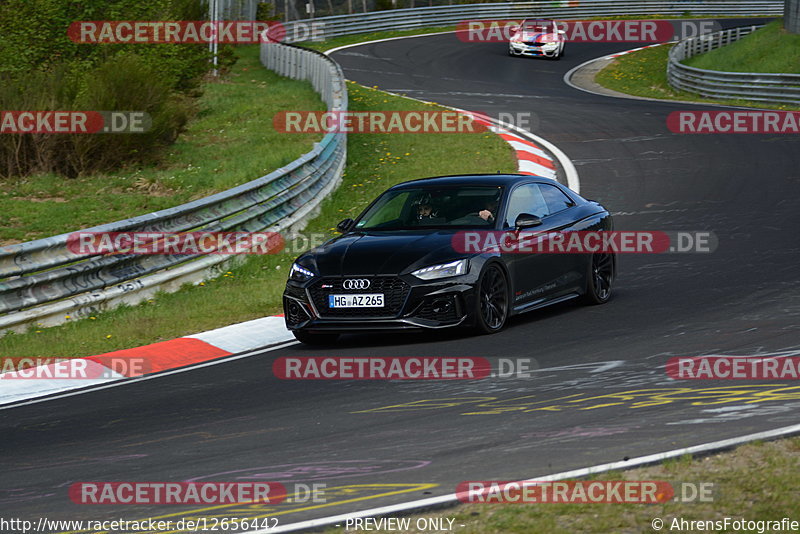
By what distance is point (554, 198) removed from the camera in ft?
38.8

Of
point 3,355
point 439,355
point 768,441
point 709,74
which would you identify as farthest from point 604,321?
point 709,74

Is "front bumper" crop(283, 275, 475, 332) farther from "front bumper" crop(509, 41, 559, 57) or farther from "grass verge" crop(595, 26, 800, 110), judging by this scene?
"front bumper" crop(509, 41, 559, 57)

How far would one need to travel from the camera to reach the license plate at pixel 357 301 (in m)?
9.96

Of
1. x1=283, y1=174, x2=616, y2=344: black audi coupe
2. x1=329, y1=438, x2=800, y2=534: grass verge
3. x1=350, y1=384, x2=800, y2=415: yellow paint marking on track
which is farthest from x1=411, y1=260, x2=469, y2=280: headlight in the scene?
x1=329, y1=438, x2=800, y2=534: grass verge

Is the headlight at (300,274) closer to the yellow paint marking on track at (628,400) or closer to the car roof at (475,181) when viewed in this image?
the car roof at (475,181)

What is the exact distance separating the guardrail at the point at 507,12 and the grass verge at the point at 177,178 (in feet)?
72.3

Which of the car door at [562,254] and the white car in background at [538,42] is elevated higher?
the car door at [562,254]

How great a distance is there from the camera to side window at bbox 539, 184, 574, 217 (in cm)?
1168

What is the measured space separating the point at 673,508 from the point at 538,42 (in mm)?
39038

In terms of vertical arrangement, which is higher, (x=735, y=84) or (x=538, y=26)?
(x=538, y=26)

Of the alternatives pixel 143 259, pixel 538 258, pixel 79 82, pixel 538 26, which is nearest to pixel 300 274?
pixel 538 258

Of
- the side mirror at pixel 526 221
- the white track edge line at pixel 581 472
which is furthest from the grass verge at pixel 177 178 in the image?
the white track edge line at pixel 581 472

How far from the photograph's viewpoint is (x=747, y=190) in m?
18.0

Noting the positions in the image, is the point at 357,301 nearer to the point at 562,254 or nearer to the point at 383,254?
the point at 383,254
